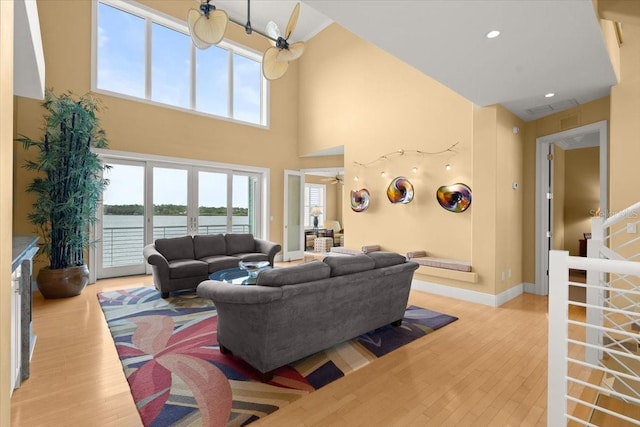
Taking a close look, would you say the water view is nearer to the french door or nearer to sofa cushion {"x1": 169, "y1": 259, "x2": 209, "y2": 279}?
the french door

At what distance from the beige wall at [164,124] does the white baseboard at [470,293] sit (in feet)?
13.4

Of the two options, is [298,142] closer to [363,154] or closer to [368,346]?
[363,154]

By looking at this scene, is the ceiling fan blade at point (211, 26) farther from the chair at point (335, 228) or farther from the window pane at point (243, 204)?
the chair at point (335, 228)

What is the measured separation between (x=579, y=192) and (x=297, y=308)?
7.65 metres

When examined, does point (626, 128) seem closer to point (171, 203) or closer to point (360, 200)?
point (360, 200)

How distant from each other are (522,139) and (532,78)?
6.04 ft

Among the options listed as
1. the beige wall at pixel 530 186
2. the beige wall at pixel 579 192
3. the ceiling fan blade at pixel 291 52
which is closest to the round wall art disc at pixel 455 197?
the beige wall at pixel 530 186

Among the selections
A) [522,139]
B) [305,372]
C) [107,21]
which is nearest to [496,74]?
A: [522,139]

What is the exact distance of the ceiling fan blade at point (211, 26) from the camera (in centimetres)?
310

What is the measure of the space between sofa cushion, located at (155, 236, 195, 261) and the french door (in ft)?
3.91

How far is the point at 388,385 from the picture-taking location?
235cm

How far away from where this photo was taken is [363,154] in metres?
6.45

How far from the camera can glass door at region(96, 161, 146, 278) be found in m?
5.66

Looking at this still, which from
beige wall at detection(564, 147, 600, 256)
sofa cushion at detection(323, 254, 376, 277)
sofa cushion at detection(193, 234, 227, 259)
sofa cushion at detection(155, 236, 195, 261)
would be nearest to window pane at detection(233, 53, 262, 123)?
sofa cushion at detection(193, 234, 227, 259)
